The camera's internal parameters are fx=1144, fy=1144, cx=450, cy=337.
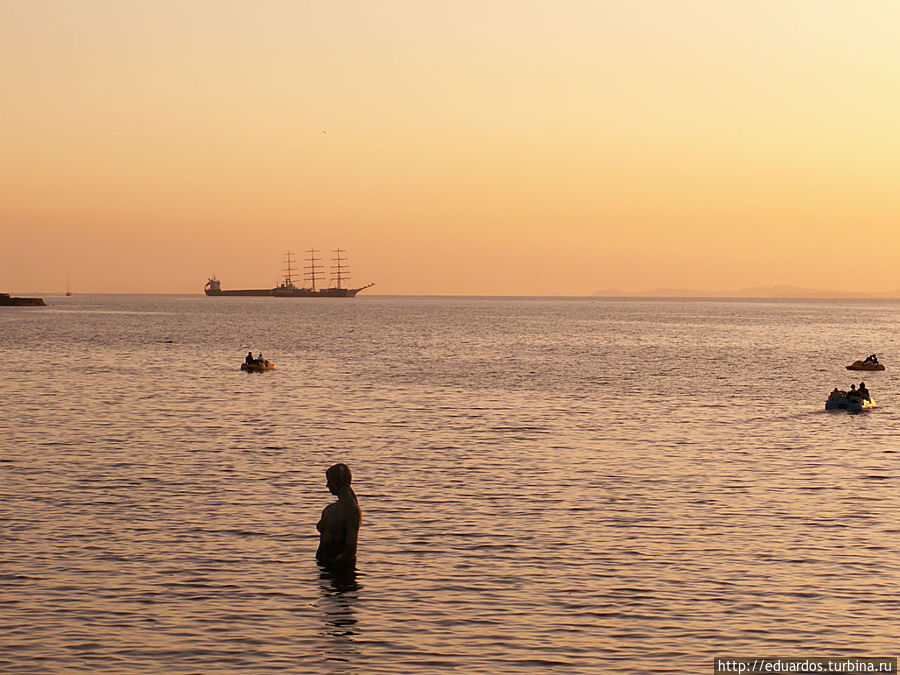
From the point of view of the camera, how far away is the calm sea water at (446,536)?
75.0 feet

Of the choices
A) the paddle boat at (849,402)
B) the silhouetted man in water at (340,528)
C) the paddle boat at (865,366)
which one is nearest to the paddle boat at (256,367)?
the paddle boat at (849,402)

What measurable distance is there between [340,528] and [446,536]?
465 centimetres

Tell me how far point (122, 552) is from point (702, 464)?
26.1 m

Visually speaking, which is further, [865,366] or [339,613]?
[865,366]

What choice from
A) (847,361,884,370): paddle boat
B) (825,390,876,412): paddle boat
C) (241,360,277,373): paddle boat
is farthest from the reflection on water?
(847,361,884,370): paddle boat

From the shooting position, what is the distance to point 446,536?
106 feet

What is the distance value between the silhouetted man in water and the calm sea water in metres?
0.67

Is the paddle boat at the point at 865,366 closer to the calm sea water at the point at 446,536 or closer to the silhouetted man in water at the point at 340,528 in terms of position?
the calm sea water at the point at 446,536

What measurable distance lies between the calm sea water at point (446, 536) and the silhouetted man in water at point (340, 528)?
2.19ft

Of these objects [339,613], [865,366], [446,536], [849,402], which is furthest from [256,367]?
[339,613]

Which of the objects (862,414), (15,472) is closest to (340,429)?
(15,472)

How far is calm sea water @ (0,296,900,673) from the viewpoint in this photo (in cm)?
2286

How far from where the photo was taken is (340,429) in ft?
198

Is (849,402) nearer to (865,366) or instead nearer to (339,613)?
(865,366)
